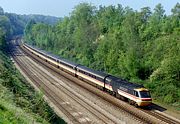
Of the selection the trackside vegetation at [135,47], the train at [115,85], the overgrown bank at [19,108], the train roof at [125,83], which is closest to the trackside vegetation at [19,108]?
the overgrown bank at [19,108]

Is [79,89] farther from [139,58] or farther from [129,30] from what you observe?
[129,30]

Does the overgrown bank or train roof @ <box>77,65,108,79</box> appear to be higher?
the overgrown bank

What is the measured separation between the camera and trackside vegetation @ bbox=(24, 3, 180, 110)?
4734 centimetres

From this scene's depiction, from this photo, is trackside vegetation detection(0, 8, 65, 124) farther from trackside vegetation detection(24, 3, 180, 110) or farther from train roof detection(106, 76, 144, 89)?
trackside vegetation detection(24, 3, 180, 110)

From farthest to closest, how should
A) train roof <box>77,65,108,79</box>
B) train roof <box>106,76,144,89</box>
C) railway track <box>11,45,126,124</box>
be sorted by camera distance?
train roof <box>77,65,108,79</box>, train roof <box>106,76,144,89</box>, railway track <box>11,45,126,124</box>

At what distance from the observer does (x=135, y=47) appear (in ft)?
209

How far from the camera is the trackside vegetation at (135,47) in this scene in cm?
4734

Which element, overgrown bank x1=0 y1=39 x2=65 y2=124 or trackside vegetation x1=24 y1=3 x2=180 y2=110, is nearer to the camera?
overgrown bank x1=0 y1=39 x2=65 y2=124

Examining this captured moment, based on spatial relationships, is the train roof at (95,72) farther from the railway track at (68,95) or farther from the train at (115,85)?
the railway track at (68,95)

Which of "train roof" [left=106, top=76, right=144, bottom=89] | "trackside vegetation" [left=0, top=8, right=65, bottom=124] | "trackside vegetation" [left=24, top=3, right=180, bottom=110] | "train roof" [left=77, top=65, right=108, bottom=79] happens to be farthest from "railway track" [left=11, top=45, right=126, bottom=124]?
"trackside vegetation" [left=24, top=3, right=180, bottom=110]

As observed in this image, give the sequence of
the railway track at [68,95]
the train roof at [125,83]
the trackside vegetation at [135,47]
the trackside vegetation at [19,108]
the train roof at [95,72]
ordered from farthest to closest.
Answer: the train roof at [95,72]
the trackside vegetation at [135,47]
the train roof at [125,83]
the railway track at [68,95]
the trackside vegetation at [19,108]

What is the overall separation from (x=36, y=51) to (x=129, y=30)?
190 feet

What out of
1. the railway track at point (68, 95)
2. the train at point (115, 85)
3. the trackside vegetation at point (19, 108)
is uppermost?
the trackside vegetation at point (19, 108)

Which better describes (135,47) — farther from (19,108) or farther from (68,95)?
(19,108)
